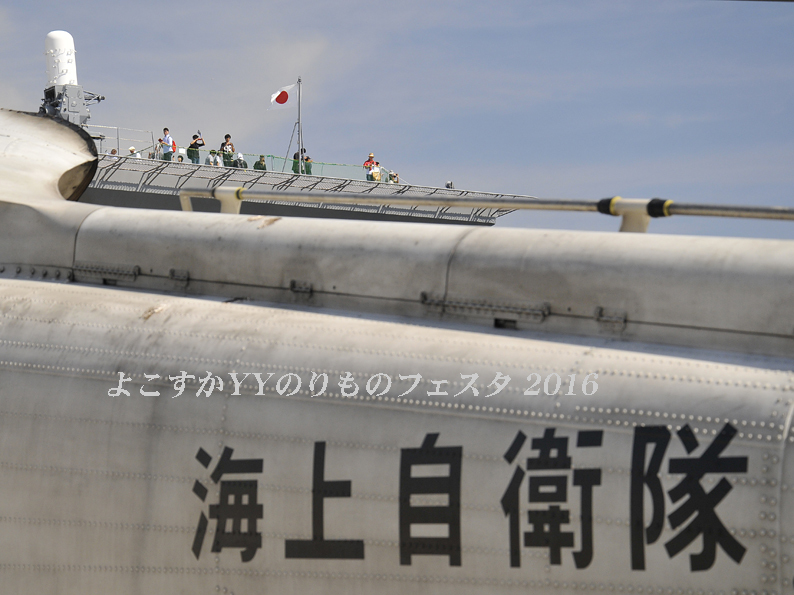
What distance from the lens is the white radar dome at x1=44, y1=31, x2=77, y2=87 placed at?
1442 inches

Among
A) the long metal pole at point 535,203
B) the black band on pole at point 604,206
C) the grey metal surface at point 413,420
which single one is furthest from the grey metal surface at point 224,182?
the black band on pole at point 604,206

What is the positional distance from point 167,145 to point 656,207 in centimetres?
3264

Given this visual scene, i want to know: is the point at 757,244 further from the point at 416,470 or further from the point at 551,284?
the point at 416,470

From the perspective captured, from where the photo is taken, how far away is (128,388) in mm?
6902

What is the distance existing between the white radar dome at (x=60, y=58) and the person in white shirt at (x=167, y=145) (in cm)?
490

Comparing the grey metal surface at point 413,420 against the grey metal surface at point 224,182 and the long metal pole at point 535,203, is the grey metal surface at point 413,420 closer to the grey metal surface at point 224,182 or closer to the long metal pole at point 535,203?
the long metal pole at point 535,203

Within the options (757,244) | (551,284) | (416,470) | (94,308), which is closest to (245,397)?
(416,470)

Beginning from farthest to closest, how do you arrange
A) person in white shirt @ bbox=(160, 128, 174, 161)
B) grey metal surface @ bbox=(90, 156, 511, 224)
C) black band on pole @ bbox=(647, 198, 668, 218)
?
person in white shirt @ bbox=(160, 128, 174, 161) < grey metal surface @ bbox=(90, 156, 511, 224) < black band on pole @ bbox=(647, 198, 668, 218)

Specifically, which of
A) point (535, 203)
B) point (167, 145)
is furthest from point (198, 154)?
point (535, 203)

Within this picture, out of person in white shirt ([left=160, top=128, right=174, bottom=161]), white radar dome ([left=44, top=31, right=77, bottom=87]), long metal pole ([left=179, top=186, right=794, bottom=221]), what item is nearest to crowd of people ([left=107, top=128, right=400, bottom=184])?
person in white shirt ([left=160, top=128, right=174, bottom=161])

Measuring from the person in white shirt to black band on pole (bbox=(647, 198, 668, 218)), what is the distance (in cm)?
3223

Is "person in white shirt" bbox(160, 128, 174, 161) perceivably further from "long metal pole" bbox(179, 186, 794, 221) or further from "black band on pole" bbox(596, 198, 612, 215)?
"black band on pole" bbox(596, 198, 612, 215)

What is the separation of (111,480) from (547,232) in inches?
167

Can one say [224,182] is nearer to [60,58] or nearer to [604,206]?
[60,58]
